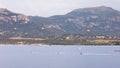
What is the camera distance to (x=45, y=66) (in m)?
122

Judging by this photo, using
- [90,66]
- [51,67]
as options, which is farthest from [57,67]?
[90,66]

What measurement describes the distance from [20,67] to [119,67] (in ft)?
95.3

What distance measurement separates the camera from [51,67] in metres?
120

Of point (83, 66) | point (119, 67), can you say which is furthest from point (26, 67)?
point (119, 67)

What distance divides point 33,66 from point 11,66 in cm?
727

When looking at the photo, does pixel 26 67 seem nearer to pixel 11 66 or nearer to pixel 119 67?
pixel 11 66

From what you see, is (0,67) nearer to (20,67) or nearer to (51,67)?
(20,67)

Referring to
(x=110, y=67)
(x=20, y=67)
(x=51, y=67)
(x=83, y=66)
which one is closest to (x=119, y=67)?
(x=110, y=67)

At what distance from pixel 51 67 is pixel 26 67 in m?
7.99

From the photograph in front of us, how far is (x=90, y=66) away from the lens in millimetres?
122875

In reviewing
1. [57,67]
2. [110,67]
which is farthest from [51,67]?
[110,67]

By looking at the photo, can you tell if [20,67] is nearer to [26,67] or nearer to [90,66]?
[26,67]

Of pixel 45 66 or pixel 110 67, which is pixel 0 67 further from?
pixel 110 67

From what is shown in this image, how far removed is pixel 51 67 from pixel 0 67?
50.5 feet
